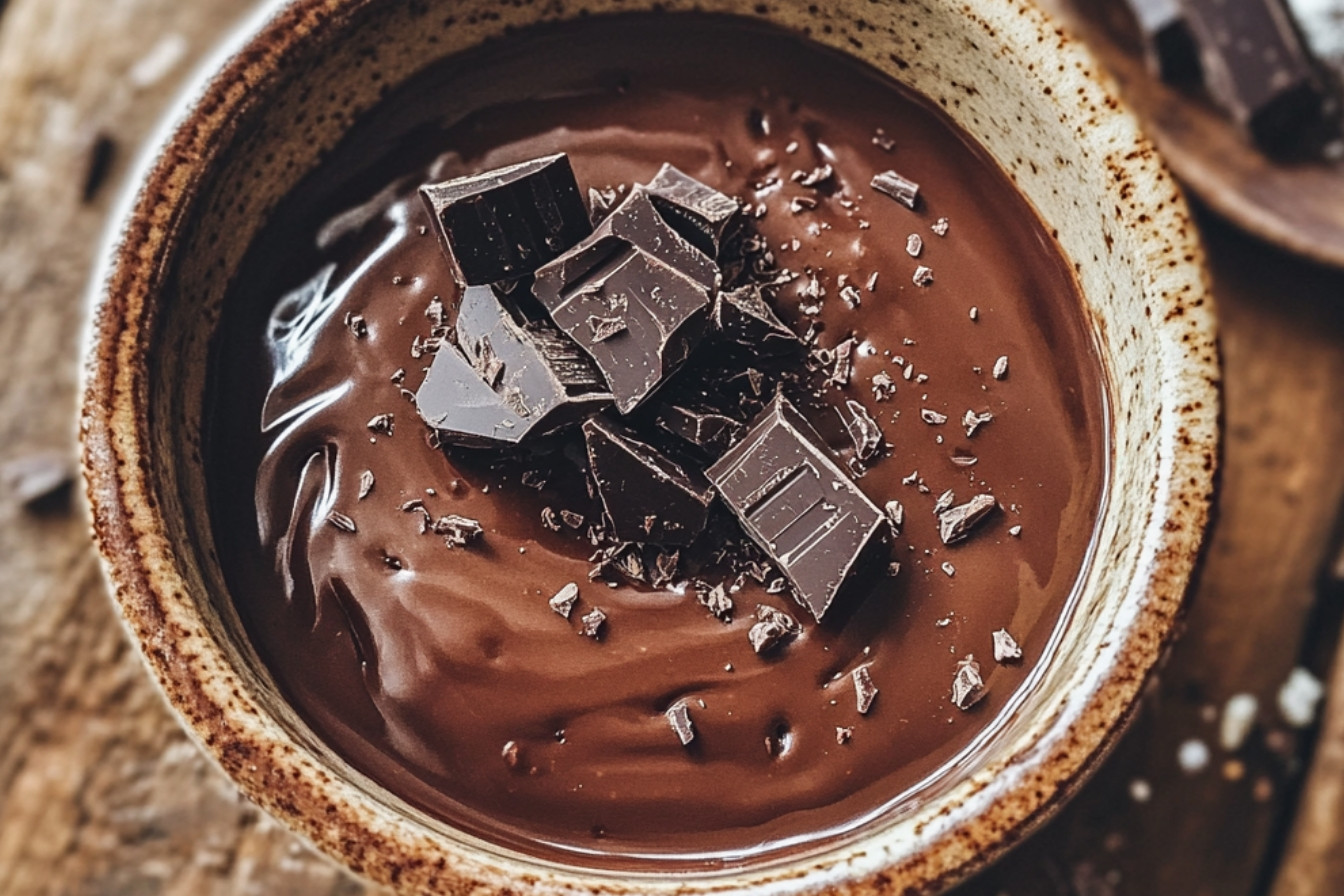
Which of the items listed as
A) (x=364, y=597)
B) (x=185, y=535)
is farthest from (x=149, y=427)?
(x=364, y=597)

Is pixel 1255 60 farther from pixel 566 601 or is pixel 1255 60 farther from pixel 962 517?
pixel 566 601

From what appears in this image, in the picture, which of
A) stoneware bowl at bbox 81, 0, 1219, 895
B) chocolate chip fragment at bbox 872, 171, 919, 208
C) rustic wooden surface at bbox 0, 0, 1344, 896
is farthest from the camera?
rustic wooden surface at bbox 0, 0, 1344, 896

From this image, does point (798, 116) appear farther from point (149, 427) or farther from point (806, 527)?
point (149, 427)

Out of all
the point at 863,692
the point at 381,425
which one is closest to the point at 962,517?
the point at 863,692

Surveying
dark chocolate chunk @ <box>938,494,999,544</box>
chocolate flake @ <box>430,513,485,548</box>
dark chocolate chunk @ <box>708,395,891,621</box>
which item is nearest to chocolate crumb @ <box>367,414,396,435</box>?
chocolate flake @ <box>430,513,485,548</box>

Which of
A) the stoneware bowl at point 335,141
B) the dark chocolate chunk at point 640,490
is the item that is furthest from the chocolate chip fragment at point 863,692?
the dark chocolate chunk at point 640,490

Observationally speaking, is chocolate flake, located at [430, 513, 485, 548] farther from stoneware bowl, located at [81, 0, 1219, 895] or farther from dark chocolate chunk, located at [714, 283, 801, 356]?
dark chocolate chunk, located at [714, 283, 801, 356]
